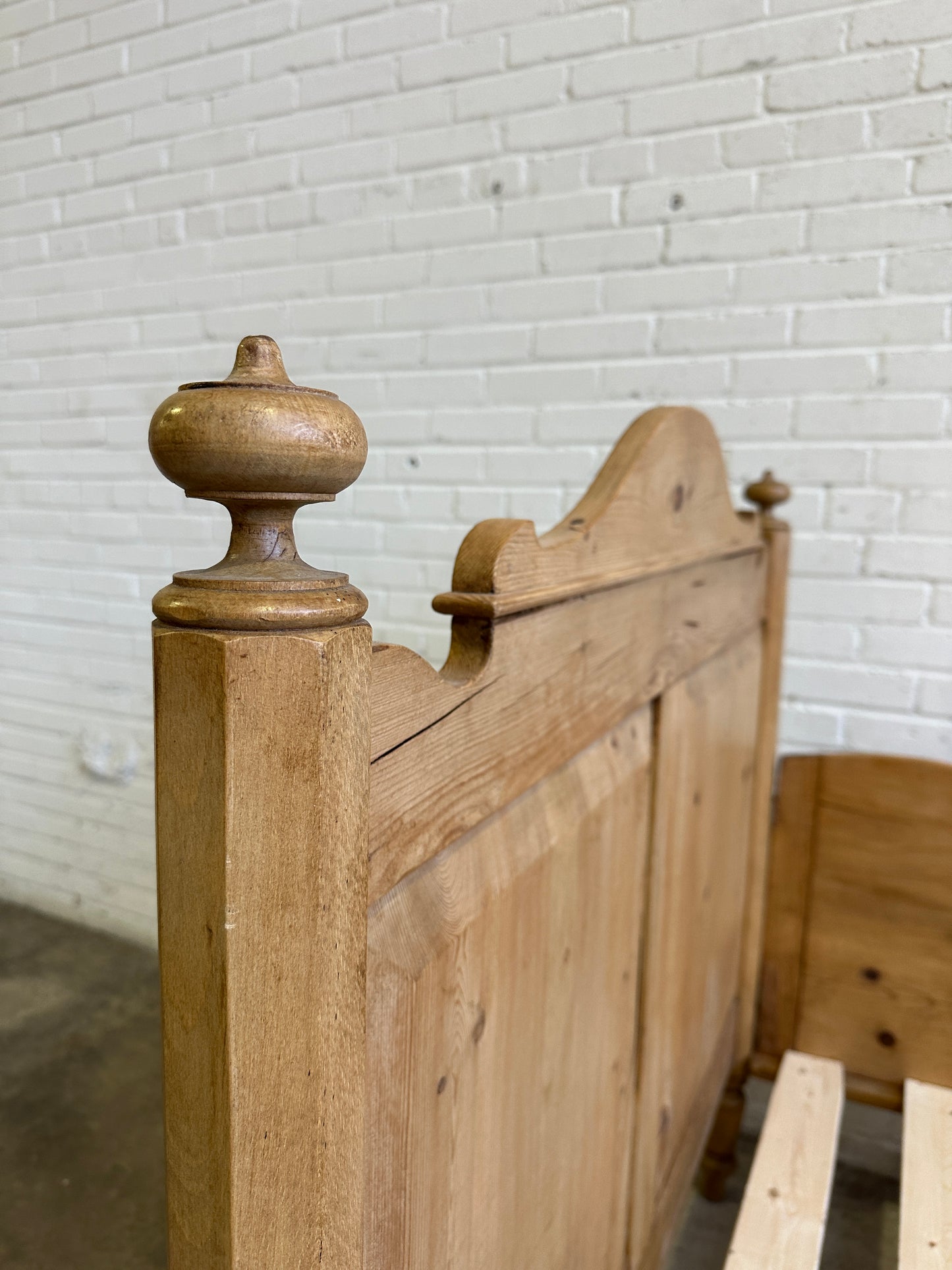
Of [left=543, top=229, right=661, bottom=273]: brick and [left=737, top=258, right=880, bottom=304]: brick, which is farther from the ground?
[left=543, top=229, right=661, bottom=273]: brick

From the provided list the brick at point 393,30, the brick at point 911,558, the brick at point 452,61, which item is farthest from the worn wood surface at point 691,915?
the brick at point 393,30

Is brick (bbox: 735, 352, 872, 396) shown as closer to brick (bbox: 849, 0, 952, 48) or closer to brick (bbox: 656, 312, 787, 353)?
brick (bbox: 656, 312, 787, 353)

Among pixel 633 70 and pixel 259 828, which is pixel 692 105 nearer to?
pixel 633 70

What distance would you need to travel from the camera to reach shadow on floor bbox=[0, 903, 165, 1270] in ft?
3.82

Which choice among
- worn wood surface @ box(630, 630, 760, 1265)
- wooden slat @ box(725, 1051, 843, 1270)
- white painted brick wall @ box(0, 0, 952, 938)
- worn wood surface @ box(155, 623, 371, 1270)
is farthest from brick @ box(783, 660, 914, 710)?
worn wood surface @ box(155, 623, 371, 1270)

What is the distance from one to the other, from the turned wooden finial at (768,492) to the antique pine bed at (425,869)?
1.15 feet

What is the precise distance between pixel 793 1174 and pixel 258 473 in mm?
1132

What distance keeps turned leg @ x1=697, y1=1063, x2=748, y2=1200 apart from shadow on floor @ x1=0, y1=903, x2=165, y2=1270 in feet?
2.76

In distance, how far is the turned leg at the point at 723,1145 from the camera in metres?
1.49

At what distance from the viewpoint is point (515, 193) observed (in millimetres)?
1639

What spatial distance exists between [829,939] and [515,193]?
1372 mm

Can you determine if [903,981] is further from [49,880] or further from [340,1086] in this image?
[49,880]

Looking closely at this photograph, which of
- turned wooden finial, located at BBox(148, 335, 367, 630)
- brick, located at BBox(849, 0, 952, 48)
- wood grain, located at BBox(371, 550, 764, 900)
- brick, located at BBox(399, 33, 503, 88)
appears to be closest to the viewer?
turned wooden finial, located at BBox(148, 335, 367, 630)

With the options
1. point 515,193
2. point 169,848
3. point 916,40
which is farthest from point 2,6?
point 169,848
